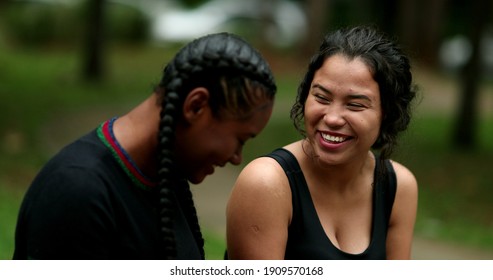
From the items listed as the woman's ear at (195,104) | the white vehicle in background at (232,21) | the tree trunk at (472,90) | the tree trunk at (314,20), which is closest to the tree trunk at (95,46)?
the tree trunk at (314,20)

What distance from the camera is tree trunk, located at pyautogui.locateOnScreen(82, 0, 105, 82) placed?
18047 millimetres

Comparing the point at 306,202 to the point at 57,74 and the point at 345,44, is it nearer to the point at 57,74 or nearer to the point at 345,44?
the point at 345,44

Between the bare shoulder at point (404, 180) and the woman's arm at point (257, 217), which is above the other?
the bare shoulder at point (404, 180)

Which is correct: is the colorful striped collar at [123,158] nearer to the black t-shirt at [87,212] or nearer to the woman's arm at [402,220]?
the black t-shirt at [87,212]

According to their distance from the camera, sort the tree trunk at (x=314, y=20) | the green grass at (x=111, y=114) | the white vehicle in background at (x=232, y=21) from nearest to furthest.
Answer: the green grass at (x=111, y=114), the tree trunk at (x=314, y=20), the white vehicle in background at (x=232, y=21)

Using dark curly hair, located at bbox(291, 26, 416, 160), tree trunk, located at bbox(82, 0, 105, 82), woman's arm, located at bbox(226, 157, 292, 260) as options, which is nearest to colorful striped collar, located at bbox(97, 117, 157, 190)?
woman's arm, located at bbox(226, 157, 292, 260)

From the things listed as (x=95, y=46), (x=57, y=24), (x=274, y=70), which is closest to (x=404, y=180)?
(x=95, y=46)

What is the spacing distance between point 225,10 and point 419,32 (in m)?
7.29

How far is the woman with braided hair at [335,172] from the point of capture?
143 inches

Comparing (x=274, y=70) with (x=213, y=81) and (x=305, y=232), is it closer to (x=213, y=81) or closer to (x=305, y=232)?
(x=305, y=232)

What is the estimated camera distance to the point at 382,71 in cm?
377

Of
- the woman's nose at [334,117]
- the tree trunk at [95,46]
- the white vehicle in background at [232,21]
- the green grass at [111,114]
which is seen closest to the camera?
the woman's nose at [334,117]
